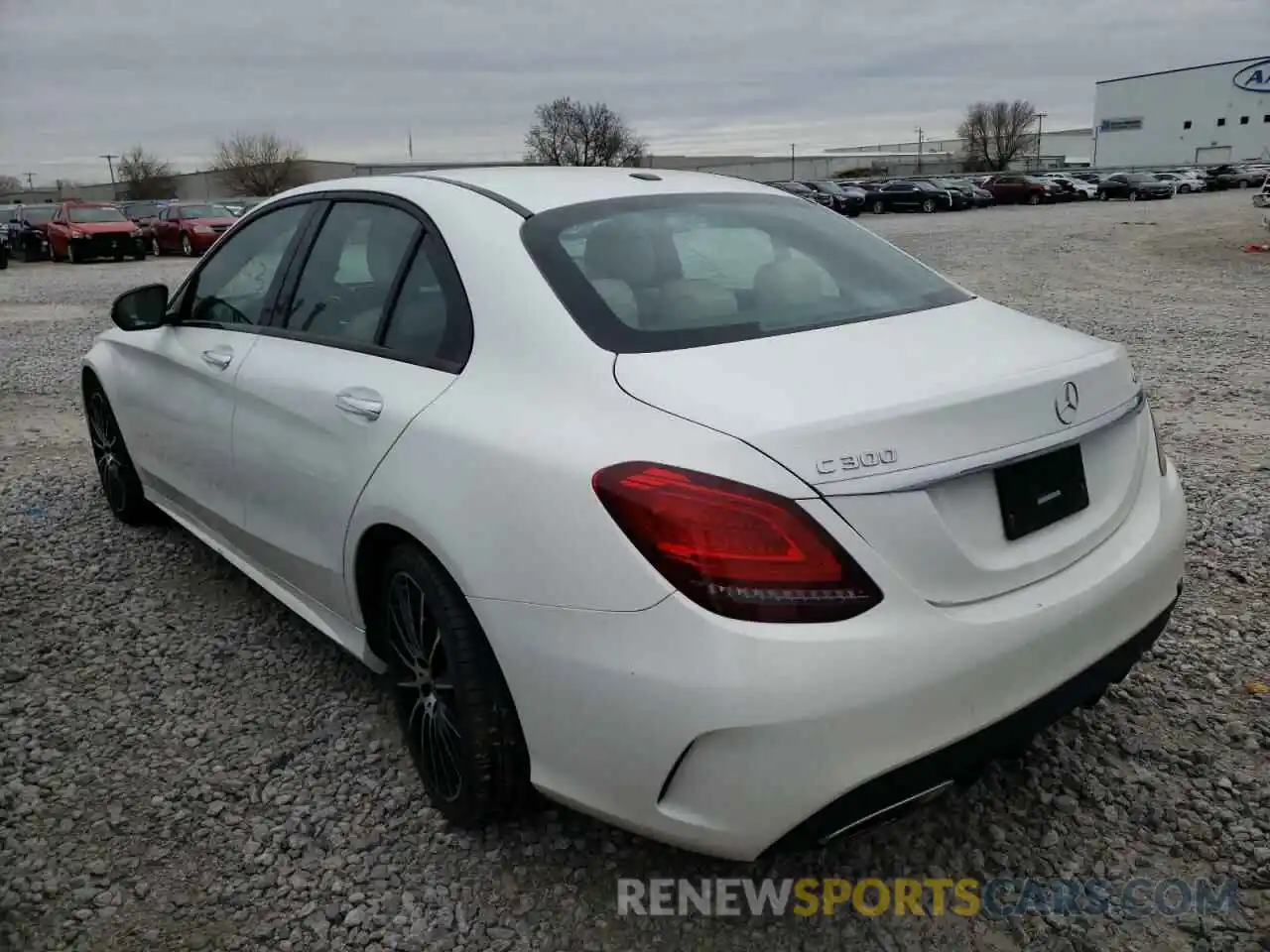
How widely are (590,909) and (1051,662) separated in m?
1.16

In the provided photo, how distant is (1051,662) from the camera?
2.12m

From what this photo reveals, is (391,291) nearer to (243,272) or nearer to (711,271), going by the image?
(711,271)

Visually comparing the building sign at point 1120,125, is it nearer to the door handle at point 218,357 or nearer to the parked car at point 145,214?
the parked car at point 145,214

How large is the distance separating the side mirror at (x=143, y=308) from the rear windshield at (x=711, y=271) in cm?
211

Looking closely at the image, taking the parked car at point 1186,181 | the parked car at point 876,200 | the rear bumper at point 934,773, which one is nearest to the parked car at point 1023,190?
the parked car at point 876,200

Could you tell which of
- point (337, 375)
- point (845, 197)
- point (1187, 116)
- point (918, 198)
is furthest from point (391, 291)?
point (1187, 116)

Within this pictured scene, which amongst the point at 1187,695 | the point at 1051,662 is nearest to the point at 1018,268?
the point at 1187,695

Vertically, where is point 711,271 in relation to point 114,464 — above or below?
above

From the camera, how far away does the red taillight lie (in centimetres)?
187

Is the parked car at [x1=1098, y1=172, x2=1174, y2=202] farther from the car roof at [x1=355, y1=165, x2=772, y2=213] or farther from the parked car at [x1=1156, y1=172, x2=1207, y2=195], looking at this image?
the car roof at [x1=355, y1=165, x2=772, y2=213]

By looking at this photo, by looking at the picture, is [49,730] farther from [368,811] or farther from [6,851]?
[368,811]

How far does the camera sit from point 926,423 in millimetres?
1991

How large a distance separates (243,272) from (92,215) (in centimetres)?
2607

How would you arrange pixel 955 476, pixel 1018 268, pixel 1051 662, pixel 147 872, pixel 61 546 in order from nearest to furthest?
pixel 955 476
pixel 1051 662
pixel 147 872
pixel 61 546
pixel 1018 268
